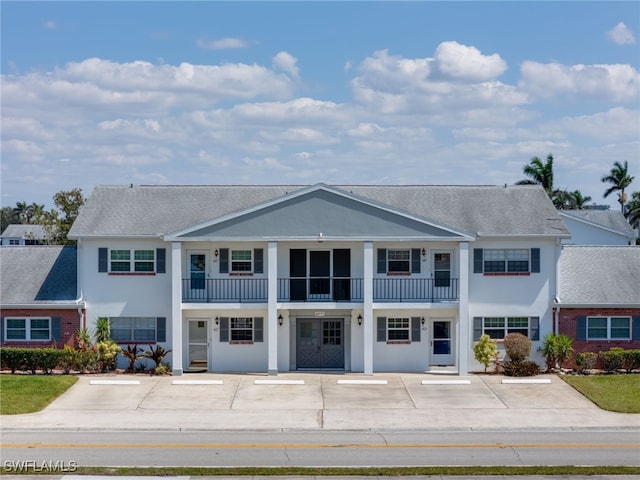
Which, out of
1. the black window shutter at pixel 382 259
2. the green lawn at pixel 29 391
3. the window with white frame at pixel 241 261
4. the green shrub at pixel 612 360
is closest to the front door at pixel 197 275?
the window with white frame at pixel 241 261

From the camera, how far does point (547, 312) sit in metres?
33.5

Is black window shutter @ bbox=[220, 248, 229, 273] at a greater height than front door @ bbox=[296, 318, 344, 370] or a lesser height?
greater

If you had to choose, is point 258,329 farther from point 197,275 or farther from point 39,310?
point 39,310

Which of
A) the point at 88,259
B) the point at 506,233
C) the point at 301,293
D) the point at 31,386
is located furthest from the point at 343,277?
the point at 31,386

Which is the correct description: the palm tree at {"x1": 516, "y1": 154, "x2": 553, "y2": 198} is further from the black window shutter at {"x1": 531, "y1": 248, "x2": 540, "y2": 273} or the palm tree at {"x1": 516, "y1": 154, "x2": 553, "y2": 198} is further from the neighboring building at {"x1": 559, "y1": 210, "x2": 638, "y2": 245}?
the black window shutter at {"x1": 531, "y1": 248, "x2": 540, "y2": 273}

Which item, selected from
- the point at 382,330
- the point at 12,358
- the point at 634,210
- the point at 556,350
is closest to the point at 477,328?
the point at 556,350

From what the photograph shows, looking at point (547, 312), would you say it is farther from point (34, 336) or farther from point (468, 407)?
point (34, 336)

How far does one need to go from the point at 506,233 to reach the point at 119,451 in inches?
695

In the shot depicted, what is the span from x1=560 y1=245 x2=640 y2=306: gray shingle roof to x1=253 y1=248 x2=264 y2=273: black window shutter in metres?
11.7

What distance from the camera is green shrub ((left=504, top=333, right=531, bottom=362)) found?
32.2 metres

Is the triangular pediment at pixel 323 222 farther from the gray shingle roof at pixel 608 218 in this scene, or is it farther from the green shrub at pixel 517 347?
the gray shingle roof at pixel 608 218

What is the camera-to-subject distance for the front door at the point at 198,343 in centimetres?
3369

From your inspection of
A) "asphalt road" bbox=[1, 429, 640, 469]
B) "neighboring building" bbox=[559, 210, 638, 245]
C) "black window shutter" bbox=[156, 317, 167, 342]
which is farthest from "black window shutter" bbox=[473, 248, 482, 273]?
"neighboring building" bbox=[559, 210, 638, 245]

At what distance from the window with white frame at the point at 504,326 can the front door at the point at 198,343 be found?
35.6 feet
